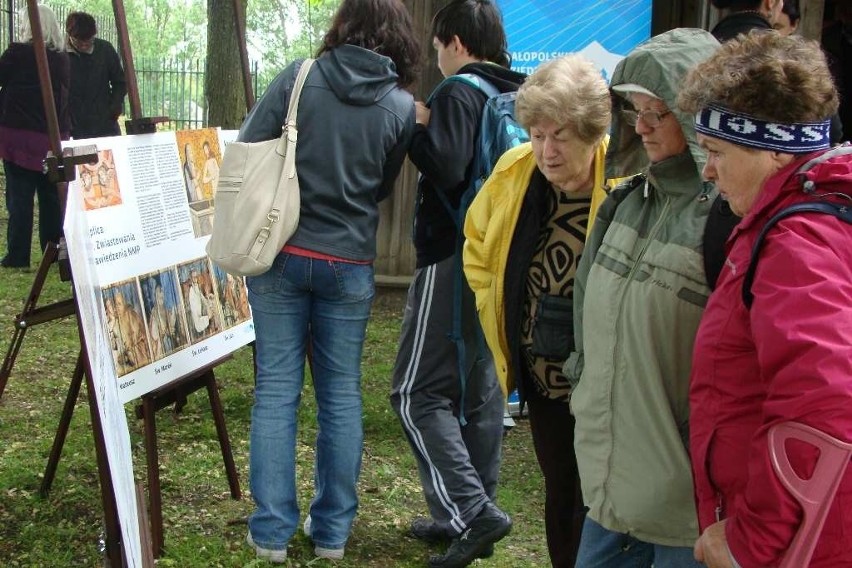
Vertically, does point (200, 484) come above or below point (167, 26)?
below

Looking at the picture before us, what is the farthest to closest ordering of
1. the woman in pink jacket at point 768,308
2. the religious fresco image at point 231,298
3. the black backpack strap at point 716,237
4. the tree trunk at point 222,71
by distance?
the tree trunk at point 222,71 → the religious fresco image at point 231,298 → the black backpack strap at point 716,237 → the woman in pink jacket at point 768,308

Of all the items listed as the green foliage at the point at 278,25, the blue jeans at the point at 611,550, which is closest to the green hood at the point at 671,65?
the blue jeans at the point at 611,550

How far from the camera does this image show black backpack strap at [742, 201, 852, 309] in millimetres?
1660

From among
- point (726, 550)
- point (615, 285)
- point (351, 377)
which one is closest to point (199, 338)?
point (351, 377)

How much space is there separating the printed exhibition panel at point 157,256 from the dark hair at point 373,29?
0.72 metres

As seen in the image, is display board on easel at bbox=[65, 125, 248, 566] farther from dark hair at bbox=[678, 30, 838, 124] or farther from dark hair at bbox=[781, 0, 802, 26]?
dark hair at bbox=[781, 0, 802, 26]

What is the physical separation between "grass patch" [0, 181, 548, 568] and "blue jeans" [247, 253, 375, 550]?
0.19 m

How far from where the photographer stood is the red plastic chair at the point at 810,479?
5.21 ft

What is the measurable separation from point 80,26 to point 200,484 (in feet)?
17.8

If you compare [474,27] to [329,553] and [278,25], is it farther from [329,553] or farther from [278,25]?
[278,25]

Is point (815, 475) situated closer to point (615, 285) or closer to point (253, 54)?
point (615, 285)

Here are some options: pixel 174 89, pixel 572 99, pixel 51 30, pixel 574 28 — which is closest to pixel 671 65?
pixel 572 99

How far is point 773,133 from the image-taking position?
5.95ft

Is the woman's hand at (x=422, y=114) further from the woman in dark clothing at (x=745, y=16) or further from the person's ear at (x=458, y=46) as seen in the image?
the woman in dark clothing at (x=745, y=16)
